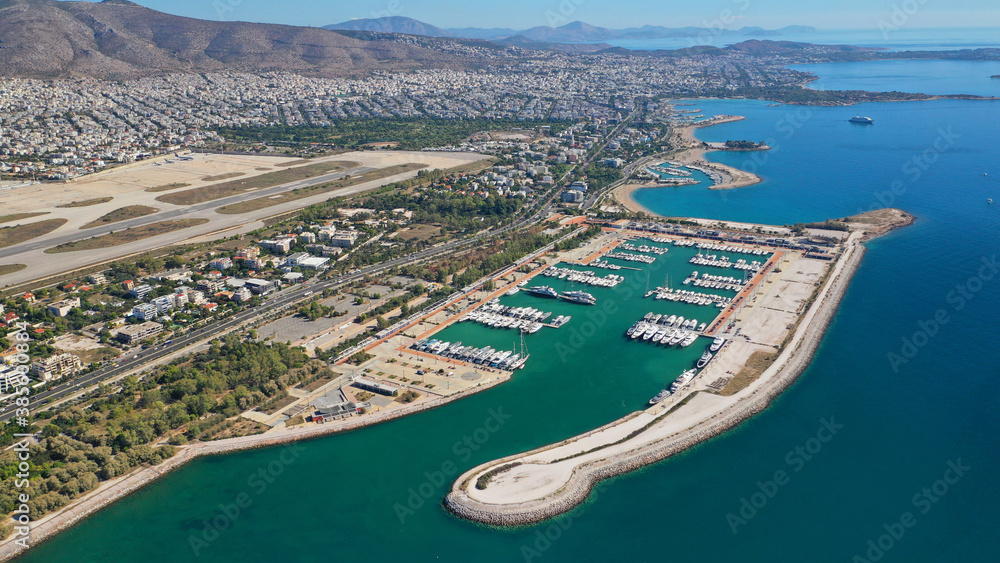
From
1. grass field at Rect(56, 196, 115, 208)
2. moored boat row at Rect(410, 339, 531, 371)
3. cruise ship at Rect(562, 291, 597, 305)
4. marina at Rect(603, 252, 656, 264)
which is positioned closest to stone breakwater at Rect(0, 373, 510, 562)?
moored boat row at Rect(410, 339, 531, 371)

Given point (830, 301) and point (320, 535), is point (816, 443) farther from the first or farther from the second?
point (320, 535)

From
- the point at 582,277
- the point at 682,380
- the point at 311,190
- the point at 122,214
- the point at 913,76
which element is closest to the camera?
the point at 682,380

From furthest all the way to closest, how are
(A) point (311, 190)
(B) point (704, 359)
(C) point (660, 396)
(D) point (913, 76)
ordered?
(D) point (913, 76) → (A) point (311, 190) → (B) point (704, 359) → (C) point (660, 396)

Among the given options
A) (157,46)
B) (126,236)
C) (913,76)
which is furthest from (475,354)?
(913,76)

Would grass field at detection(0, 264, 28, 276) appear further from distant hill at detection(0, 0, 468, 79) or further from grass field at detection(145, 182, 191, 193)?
distant hill at detection(0, 0, 468, 79)

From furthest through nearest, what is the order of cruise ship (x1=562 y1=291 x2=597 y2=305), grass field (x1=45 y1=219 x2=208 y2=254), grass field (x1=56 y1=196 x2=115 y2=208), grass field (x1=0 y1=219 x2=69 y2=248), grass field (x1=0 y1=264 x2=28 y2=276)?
grass field (x1=56 y1=196 x2=115 y2=208) < grass field (x1=0 y1=219 x2=69 y2=248) < grass field (x1=45 y1=219 x2=208 y2=254) < grass field (x1=0 y1=264 x2=28 y2=276) < cruise ship (x1=562 y1=291 x2=597 y2=305)

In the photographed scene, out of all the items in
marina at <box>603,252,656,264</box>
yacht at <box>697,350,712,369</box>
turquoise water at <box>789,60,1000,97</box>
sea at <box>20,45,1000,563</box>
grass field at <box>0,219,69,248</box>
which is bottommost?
sea at <box>20,45,1000,563</box>

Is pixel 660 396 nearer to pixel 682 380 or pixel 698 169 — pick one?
pixel 682 380

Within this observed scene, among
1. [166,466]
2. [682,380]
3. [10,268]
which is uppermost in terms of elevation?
[10,268]
